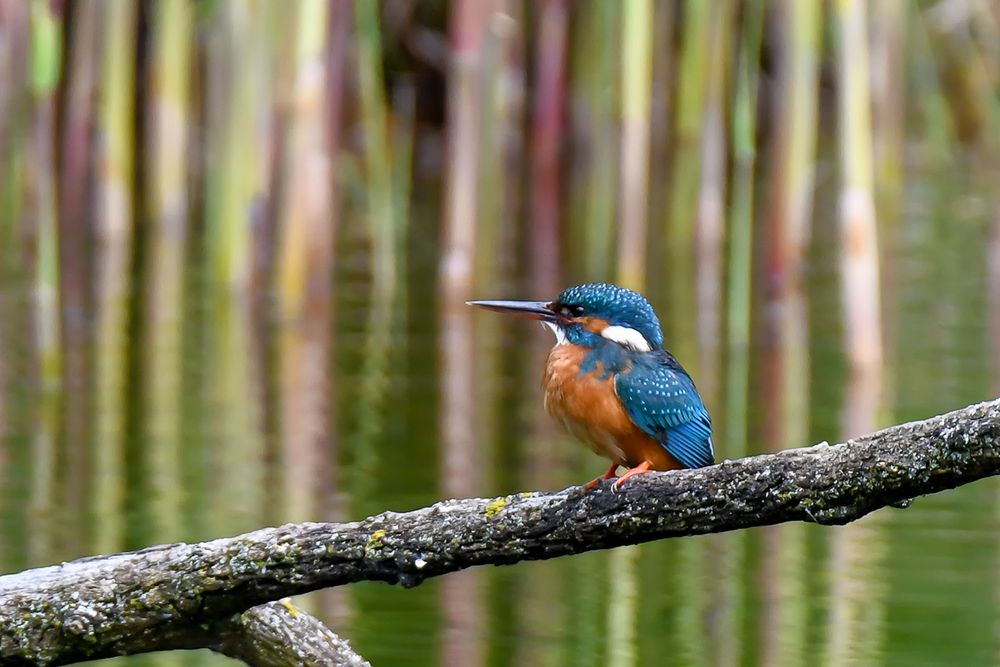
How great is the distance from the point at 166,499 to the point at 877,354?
3705mm

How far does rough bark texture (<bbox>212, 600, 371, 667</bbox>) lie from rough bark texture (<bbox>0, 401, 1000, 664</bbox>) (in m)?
0.06

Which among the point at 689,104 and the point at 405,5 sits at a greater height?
the point at 405,5

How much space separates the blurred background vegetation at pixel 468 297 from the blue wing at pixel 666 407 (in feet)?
2.59

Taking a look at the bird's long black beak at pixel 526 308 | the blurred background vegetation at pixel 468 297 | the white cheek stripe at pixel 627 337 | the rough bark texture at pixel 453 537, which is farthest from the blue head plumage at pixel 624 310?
the rough bark texture at pixel 453 537

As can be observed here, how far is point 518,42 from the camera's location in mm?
12969

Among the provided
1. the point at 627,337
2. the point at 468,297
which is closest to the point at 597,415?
the point at 627,337

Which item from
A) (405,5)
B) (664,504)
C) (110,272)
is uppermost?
(405,5)

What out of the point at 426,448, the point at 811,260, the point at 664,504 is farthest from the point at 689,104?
the point at 664,504

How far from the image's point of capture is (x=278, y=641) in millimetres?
3357

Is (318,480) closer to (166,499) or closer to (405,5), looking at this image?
(166,499)

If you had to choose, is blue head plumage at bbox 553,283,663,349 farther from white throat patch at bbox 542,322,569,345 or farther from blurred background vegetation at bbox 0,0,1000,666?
blurred background vegetation at bbox 0,0,1000,666

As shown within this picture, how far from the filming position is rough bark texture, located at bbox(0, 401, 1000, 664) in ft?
9.25

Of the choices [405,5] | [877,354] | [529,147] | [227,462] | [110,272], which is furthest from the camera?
[529,147]

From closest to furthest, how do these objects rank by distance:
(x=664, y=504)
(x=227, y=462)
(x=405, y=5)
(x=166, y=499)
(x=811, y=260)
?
1. (x=664, y=504)
2. (x=166, y=499)
3. (x=227, y=462)
4. (x=811, y=260)
5. (x=405, y=5)
